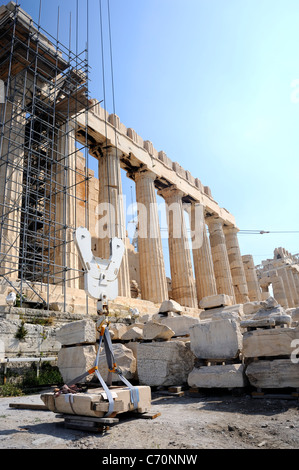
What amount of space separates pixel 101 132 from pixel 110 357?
51.1 ft

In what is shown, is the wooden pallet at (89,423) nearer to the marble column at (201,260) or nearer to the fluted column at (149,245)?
the fluted column at (149,245)

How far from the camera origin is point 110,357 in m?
4.46

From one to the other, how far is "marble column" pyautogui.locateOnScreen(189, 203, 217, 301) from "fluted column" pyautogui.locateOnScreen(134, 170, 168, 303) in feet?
20.6

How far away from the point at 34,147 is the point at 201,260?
14.4 metres

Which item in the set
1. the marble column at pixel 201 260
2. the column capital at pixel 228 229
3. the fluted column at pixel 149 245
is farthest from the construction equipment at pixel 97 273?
the column capital at pixel 228 229

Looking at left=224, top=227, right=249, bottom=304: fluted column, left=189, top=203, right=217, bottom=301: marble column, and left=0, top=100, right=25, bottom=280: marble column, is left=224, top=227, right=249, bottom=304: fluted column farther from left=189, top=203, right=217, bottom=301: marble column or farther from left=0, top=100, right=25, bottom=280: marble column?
left=0, top=100, right=25, bottom=280: marble column

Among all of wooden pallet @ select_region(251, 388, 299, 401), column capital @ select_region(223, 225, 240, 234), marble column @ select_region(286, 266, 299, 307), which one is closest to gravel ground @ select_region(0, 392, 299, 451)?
wooden pallet @ select_region(251, 388, 299, 401)

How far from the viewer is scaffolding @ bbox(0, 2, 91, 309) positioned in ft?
40.7

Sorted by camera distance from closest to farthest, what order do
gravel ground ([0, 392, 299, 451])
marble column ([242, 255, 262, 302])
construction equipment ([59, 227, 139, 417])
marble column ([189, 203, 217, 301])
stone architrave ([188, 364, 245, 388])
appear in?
gravel ground ([0, 392, 299, 451]) → construction equipment ([59, 227, 139, 417]) → stone architrave ([188, 364, 245, 388]) → marble column ([189, 203, 217, 301]) → marble column ([242, 255, 262, 302])

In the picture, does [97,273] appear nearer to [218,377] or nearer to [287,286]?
[218,377]

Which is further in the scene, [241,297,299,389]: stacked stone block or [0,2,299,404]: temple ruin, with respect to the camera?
[0,2,299,404]: temple ruin

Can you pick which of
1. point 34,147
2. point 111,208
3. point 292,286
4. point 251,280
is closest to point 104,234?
point 111,208

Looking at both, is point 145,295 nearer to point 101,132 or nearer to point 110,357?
point 101,132
